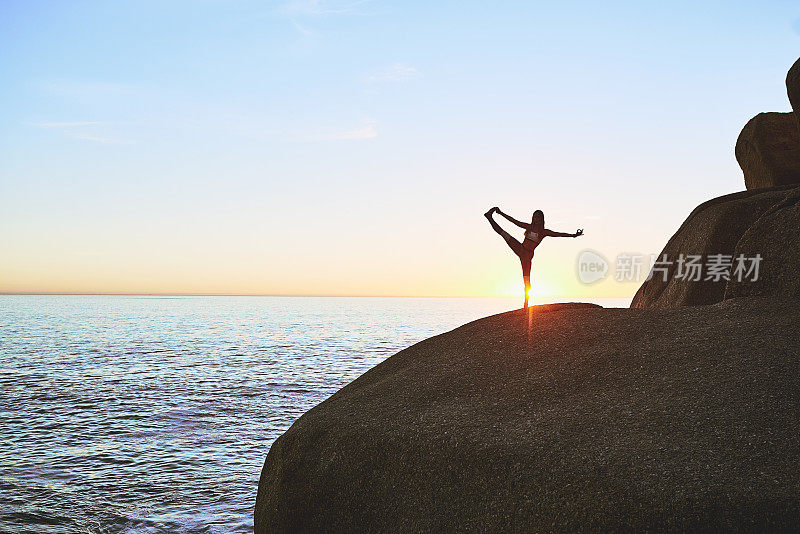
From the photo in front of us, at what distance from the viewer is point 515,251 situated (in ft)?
50.7

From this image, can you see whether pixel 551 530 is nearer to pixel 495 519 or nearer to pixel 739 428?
pixel 495 519

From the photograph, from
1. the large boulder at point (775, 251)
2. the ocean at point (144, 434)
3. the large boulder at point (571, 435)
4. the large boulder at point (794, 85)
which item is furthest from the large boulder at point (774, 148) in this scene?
the ocean at point (144, 434)

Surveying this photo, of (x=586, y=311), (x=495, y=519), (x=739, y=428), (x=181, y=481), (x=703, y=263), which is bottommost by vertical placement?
(x=181, y=481)

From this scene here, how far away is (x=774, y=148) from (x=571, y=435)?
49.3 ft

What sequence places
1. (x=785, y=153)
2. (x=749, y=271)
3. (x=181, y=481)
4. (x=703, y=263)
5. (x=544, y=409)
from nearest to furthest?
(x=544, y=409) < (x=749, y=271) < (x=703, y=263) < (x=181, y=481) < (x=785, y=153)


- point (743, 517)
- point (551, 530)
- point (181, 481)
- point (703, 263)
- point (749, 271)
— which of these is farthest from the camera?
point (181, 481)

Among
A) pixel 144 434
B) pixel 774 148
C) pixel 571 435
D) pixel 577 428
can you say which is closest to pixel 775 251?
pixel 577 428

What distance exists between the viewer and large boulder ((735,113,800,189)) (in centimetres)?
1973

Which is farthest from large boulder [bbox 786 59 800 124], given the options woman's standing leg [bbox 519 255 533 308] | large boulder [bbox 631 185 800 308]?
woman's standing leg [bbox 519 255 533 308]

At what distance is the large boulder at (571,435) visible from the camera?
305 inches

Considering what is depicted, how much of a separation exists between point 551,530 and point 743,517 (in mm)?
2029

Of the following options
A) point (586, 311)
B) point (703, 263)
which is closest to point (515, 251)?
point (586, 311)

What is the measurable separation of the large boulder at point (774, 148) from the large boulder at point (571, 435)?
9.49 meters

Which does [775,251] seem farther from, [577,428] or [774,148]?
[774,148]
